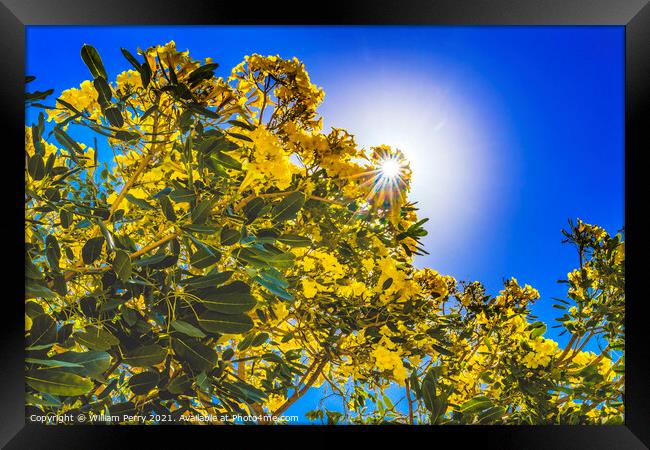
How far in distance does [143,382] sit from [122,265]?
35 cm

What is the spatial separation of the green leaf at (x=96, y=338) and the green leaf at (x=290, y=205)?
60cm

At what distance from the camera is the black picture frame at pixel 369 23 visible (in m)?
1.50

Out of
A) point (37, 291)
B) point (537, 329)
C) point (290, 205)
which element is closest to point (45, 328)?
point (37, 291)

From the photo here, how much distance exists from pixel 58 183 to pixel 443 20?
133cm

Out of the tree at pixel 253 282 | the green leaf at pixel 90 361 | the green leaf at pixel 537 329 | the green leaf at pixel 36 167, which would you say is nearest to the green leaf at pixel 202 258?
the tree at pixel 253 282

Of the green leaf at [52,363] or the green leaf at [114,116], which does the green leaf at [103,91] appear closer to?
the green leaf at [114,116]

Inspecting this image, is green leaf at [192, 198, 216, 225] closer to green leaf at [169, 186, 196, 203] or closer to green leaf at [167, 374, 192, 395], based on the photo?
green leaf at [169, 186, 196, 203]

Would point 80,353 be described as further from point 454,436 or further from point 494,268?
point 494,268

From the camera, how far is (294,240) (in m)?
1.43

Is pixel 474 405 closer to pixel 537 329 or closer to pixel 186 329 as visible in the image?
pixel 537 329

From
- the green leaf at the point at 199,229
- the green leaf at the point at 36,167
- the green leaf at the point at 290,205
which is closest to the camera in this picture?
the green leaf at the point at 199,229

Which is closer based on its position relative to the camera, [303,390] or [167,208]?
[167,208]

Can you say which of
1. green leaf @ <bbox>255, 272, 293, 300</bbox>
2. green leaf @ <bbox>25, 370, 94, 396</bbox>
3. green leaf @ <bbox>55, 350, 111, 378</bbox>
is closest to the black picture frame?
green leaf @ <bbox>25, 370, 94, 396</bbox>

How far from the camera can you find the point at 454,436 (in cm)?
158
